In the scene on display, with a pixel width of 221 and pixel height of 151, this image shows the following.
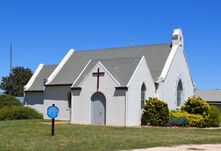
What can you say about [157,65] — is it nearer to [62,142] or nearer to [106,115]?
[106,115]

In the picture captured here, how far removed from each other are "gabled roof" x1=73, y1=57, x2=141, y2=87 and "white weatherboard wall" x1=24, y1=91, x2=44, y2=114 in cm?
971

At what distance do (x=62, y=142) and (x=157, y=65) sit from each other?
826 inches

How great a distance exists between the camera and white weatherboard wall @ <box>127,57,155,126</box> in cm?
3316

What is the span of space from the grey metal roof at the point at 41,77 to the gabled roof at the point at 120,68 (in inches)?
409

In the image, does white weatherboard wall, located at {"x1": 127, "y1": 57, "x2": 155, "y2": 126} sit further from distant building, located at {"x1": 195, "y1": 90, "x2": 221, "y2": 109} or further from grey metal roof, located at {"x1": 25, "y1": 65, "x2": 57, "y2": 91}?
distant building, located at {"x1": 195, "y1": 90, "x2": 221, "y2": 109}

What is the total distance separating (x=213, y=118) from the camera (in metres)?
35.6

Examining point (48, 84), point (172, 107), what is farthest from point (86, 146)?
point (48, 84)

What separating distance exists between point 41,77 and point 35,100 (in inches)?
115

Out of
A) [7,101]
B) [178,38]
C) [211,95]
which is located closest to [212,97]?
[211,95]

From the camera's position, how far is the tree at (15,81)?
8406 centimetres

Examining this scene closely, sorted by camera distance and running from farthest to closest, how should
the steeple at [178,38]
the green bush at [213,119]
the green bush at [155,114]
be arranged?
1. the steeple at [178,38]
2. the green bush at [213,119]
3. the green bush at [155,114]

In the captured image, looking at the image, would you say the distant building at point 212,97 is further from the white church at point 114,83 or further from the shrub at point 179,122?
the shrub at point 179,122

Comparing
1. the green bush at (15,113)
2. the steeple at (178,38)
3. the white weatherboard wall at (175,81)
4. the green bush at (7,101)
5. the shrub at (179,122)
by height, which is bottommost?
the shrub at (179,122)

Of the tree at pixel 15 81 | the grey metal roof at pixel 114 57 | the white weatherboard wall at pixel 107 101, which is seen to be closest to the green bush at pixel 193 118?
the grey metal roof at pixel 114 57
